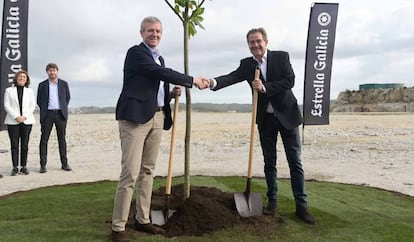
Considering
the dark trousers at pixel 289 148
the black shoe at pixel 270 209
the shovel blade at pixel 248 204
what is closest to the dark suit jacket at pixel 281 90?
the dark trousers at pixel 289 148

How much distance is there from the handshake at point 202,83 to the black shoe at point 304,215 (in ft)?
6.34

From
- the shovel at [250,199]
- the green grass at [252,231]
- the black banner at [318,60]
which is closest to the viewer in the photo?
the green grass at [252,231]

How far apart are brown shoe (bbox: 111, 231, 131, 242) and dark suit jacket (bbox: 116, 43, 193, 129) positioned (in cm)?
119

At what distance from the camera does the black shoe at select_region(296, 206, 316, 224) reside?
5627 mm

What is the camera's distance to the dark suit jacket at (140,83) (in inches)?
186

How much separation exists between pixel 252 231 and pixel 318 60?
10.5 m

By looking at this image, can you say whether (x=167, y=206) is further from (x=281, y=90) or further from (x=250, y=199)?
(x=281, y=90)

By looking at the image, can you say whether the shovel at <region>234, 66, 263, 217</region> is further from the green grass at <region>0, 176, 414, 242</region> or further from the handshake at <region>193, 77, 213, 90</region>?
the handshake at <region>193, 77, 213, 90</region>

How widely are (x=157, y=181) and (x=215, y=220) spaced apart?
3834mm

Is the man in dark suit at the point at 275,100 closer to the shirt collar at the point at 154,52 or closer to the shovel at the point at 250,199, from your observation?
the shovel at the point at 250,199

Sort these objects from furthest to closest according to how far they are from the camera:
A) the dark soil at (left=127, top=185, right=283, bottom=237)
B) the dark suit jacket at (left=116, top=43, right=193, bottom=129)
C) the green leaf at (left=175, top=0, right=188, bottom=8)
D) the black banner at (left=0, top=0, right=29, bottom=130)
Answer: the black banner at (left=0, top=0, right=29, bottom=130) < the green leaf at (left=175, top=0, right=188, bottom=8) < the dark soil at (left=127, top=185, right=283, bottom=237) < the dark suit jacket at (left=116, top=43, right=193, bottom=129)

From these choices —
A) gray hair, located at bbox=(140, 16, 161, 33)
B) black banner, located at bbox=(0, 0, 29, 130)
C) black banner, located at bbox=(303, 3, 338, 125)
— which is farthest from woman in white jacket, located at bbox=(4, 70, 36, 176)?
black banner, located at bbox=(303, 3, 338, 125)

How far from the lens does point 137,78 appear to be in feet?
15.8

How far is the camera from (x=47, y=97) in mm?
10305
